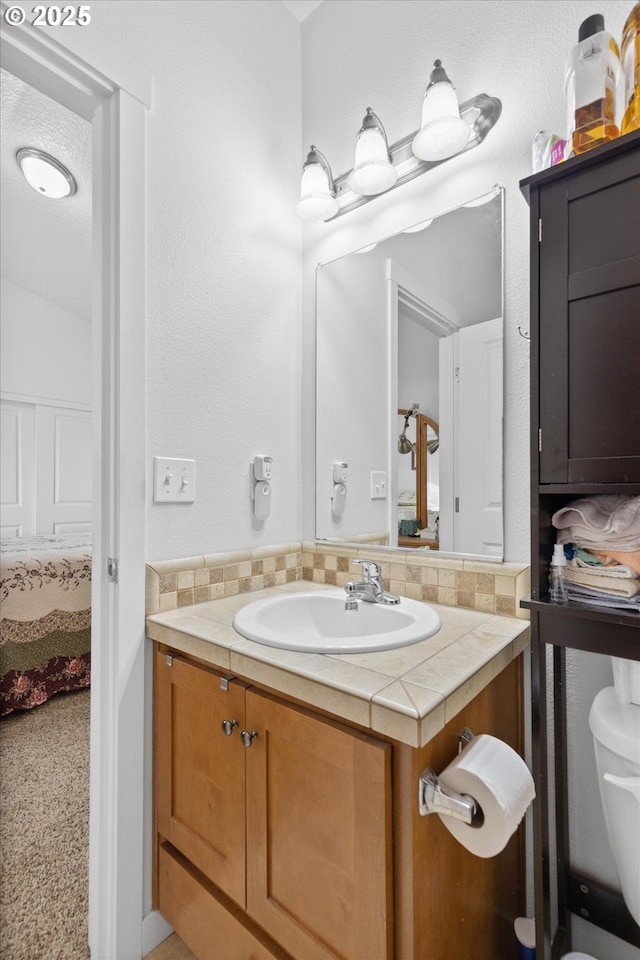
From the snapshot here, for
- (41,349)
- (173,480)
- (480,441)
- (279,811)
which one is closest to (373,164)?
(480,441)

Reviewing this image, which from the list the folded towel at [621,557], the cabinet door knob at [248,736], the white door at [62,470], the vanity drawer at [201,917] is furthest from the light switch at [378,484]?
the white door at [62,470]

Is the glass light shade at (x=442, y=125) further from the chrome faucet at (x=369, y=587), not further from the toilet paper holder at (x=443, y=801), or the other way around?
the toilet paper holder at (x=443, y=801)

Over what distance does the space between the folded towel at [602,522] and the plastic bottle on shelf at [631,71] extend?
2.12ft

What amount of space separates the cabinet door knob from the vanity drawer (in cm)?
38

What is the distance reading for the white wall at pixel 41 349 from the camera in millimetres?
3814

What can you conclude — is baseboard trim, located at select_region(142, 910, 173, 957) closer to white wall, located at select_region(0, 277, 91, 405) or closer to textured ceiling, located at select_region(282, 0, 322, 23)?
textured ceiling, located at select_region(282, 0, 322, 23)

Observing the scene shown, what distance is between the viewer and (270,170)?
1.55 meters

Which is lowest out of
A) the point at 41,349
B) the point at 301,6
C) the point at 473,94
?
the point at 473,94

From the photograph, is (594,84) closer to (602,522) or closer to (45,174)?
(602,522)

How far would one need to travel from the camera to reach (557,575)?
0.90 metres

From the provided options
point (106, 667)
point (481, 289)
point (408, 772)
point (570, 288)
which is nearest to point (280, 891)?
point (408, 772)

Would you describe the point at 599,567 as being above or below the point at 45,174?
below

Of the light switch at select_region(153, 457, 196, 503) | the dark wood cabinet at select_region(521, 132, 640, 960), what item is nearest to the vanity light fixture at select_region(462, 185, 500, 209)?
the dark wood cabinet at select_region(521, 132, 640, 960)

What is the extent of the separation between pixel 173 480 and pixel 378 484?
63cm
